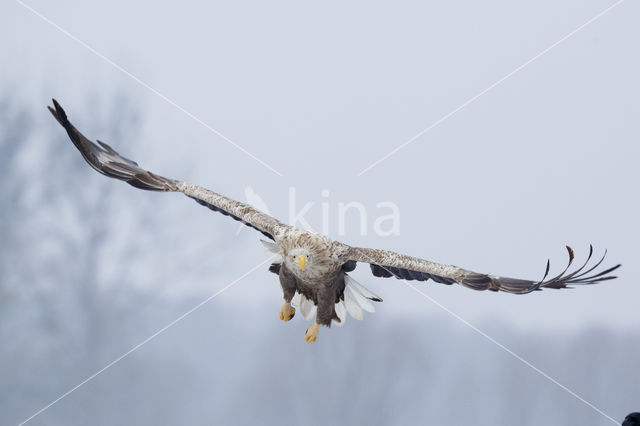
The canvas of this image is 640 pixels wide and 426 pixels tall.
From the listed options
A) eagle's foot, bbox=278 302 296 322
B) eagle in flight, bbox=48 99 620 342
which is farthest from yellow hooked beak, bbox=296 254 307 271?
eagle's foot, bbox=278 302 296 322

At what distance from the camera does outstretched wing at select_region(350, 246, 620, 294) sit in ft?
13.4

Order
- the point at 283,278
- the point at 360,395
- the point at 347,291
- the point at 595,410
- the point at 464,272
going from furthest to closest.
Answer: the point at 360,395 < the point at 595,410 < the point at 347,291 < the point at 283,278 < the point at 464,272

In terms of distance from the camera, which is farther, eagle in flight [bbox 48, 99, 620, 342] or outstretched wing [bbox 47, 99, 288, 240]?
outstretched wing [bbox 47, 99, 288, 240]

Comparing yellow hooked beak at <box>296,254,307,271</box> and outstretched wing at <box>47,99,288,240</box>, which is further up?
outstretched wing at <box>47,99,288,240</box>

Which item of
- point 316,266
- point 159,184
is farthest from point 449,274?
point 159,184

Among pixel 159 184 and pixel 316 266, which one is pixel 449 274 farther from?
pixel 159 184

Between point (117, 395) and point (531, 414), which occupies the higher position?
point (531, 414)

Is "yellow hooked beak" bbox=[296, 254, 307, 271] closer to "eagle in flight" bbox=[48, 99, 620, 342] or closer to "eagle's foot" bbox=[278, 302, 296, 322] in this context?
"eagle in flight" bbox=[48, 99, 620, 342]

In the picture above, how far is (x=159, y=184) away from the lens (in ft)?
16.9

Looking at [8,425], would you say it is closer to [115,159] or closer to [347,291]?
[115,159]

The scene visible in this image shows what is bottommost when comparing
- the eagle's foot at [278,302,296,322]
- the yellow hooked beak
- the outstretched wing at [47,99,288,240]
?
the eagle's foot at [278,302,296,322]

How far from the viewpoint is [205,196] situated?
504cm

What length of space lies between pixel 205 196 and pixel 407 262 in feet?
4.78

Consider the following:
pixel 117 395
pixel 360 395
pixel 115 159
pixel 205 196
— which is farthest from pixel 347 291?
pixel 117 395
